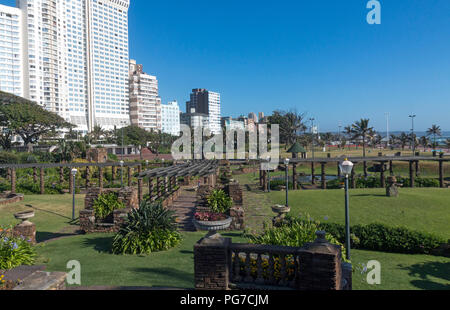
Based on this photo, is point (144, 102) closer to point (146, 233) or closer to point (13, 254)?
point (146, 233)

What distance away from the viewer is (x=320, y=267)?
5.70 m

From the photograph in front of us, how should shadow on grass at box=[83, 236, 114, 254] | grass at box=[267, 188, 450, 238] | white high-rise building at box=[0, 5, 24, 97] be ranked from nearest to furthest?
shadow on grass at box=[83, 236, 114, 254], grass at box=[267, 188, 450, 238], white high-rise building at box=[0, 5, 24, 97]

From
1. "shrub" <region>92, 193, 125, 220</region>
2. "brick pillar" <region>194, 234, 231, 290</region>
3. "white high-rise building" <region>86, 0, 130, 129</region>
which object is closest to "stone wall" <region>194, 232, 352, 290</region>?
"brick pillar" <region>194, 234, 231, 290</region>

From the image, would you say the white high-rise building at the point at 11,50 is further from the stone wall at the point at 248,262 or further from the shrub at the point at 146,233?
the stone wall at the point at 248,262

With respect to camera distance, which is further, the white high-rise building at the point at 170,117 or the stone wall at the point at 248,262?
the white high-rise building at the point at 170,117

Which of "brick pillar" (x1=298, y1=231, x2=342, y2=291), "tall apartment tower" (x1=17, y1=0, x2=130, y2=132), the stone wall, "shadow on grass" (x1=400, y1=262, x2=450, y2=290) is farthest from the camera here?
"tall apartment tower" (x1=17, y1=0, x2=130, y2=132)

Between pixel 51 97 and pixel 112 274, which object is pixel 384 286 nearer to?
pixel 112 274

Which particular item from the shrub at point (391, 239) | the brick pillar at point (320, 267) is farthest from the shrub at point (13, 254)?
the shrub at point (391, 239)

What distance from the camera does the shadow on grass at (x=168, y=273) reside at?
8006 mm

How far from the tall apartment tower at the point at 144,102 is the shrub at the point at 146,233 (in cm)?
14171

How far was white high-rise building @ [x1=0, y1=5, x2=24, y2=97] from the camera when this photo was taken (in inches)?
4264

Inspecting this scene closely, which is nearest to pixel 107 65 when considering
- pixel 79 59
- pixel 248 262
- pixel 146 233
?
pixel 79 59

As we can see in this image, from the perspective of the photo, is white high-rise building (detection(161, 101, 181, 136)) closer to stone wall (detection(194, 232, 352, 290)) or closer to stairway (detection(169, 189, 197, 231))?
stairway (detection(169, 189, 197, 231))

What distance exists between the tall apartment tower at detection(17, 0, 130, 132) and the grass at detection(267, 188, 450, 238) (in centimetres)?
10835
